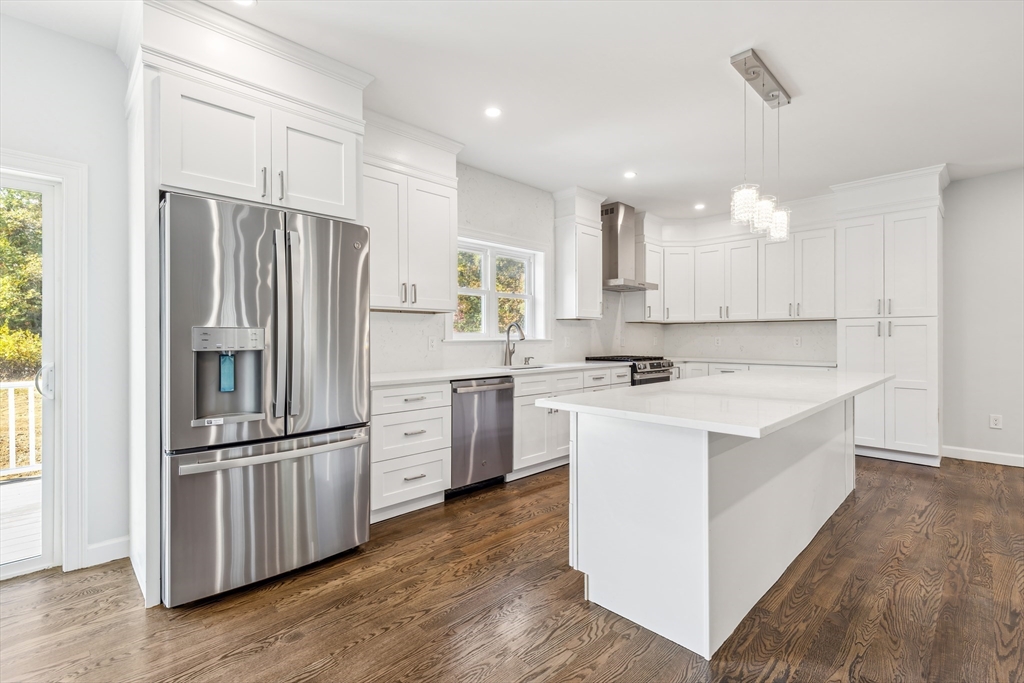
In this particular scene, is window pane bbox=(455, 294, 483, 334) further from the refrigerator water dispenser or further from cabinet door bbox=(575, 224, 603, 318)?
the refrigerator water dispenser

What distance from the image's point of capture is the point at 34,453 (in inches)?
95.7

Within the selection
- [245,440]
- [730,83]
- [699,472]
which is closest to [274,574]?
[245,440]

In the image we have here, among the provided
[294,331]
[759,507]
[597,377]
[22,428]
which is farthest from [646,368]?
[22,428]

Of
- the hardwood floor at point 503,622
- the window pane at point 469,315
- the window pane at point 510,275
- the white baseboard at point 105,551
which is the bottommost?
the hardwood floor at point 503,622

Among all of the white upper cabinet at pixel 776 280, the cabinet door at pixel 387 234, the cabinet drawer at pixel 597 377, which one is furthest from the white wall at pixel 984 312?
the cabinet door at pixel 387 234

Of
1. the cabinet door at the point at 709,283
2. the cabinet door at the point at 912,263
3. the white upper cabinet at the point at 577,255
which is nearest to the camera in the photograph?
the cabinet door at the point at 912,263

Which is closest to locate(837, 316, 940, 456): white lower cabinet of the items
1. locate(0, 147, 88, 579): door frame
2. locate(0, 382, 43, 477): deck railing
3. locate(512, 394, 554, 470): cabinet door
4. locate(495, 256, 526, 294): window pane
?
locate(512, 394, 554, 470): cabinet door

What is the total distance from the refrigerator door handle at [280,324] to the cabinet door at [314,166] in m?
0.26

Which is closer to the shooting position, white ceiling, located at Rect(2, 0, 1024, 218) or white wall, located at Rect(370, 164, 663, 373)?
white ceiling, located at Rect(2, 0, 1024, 218)

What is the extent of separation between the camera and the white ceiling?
7.28ft

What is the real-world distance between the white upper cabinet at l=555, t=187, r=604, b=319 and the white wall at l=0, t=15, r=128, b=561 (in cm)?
342

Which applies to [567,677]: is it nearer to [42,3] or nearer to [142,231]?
[142,231]

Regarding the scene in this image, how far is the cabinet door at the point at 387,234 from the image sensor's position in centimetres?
319

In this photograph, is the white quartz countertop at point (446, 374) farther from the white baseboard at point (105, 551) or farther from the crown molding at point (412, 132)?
the crown molding at point (412, 132)
